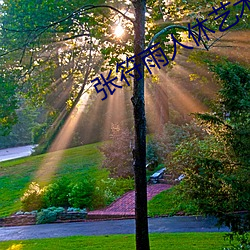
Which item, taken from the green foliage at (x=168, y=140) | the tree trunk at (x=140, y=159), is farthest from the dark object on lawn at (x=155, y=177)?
the tree trunk at (x=140, y=159)

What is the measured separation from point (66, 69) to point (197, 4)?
8295 millimetres

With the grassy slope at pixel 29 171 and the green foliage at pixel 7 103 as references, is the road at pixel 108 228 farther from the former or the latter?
the green foliage at pixel 7 103

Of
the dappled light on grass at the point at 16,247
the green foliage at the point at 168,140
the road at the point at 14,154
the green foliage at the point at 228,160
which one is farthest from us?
the road at the point at 14,154

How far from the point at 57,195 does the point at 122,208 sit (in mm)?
2441

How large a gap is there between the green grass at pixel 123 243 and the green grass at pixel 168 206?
1928 millimetres

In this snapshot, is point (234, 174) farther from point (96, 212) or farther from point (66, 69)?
point (66, 69)

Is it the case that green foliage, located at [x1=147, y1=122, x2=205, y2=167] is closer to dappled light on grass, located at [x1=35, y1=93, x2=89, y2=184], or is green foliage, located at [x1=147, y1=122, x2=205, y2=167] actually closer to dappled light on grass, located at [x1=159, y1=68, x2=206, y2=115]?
dappled light on grass, located at [x1=35, y1=93, x2=89, y2=184]

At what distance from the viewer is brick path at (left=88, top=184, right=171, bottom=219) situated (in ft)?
32.9

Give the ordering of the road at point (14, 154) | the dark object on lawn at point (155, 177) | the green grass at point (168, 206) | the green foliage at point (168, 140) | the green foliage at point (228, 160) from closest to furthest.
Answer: the green foliage at point (228, 160) → the green grass at point (168, 206) → the dark object on lawn at point (155, 177) → the green foliage at point (168, 140) → the road at point (14, 154)

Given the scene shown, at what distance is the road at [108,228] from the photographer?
8242mm

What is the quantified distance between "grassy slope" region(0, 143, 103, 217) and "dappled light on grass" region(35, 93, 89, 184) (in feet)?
1.05

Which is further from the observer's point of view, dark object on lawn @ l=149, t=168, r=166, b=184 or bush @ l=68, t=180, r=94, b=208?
dark object on lawn @ l=149, t=168, r=166, b=184

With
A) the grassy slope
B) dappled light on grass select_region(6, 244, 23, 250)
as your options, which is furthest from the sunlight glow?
the grassy slope

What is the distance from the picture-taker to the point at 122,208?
10.7 meters
